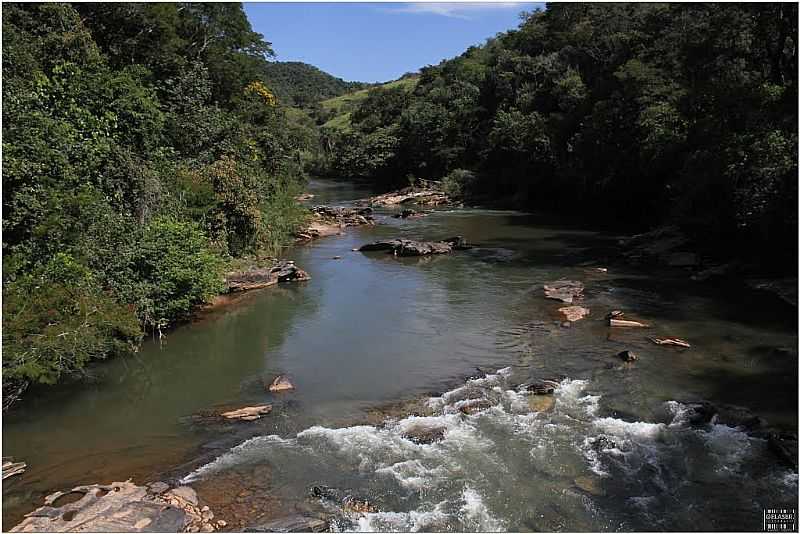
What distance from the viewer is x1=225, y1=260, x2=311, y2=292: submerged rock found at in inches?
1022

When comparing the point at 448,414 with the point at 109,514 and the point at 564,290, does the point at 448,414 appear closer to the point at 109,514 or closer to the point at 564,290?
the point at 109,514

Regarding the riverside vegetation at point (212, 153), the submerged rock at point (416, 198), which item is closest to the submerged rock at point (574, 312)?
the riverside vegetation at point (212, 153)

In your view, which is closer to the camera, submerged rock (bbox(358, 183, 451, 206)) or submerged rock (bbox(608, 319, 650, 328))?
submerged rock (bbox(608, 319, 650, 328))

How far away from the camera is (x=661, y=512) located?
10344 millimetres

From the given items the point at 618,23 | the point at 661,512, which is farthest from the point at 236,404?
the point at 618,23

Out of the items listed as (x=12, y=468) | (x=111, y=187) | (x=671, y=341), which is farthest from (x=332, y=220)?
(x=12, y=468)

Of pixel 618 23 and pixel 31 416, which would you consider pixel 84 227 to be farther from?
pixel 618 23

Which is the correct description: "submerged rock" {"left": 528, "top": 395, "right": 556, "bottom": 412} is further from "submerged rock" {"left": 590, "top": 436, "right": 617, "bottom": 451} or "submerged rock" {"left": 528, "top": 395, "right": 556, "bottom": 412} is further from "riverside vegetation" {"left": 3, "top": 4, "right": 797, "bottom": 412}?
"riverside vegetation" {"left": 3, "top": 4, "right": 797, "bottom": 412}

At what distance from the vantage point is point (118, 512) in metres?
10.1

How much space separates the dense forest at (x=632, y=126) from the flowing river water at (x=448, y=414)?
5.48 meters

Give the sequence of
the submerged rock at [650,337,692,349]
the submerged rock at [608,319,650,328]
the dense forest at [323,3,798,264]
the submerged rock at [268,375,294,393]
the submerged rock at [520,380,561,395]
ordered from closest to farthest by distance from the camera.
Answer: the submerged rock at [520,380,561,395] < the submerged rock at [268,375,294,393] < the submerged rock at [650,337,692,349] < the submerged rock at [608,319,650,328] < the dense forest at [323,3,798,264]

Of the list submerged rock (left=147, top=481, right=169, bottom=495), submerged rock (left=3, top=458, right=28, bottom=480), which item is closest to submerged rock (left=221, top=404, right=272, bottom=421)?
submerged rock (left=147, top=481, right=169, bottom=495)

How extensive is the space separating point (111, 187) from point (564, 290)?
54.9 ft

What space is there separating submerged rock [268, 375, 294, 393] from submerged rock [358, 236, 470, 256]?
18440 millimetres
